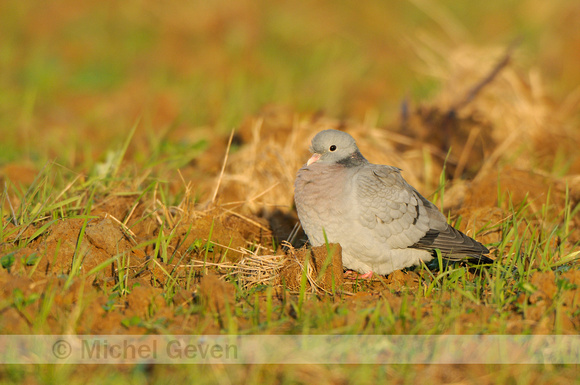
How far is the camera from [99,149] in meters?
7.39

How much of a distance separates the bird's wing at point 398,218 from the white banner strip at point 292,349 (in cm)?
108

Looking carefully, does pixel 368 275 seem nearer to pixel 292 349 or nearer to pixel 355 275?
pixel 355 275

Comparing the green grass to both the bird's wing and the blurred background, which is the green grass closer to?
the blurred background

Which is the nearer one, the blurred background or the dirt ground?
the dirt ground

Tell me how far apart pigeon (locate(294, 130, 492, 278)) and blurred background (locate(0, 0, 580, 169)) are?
11.6ft

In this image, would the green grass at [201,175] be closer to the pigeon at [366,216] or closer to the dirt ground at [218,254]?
the dirt ground at [218,254]

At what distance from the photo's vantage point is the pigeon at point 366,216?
12.9ft

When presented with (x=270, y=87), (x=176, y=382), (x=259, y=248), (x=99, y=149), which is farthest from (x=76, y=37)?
(x=176, y=382)

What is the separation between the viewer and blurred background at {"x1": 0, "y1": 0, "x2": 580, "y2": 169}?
839 cm

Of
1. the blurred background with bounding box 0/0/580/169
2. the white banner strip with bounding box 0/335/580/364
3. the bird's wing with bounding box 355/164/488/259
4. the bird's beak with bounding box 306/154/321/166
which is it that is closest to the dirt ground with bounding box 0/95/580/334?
the white banner strip with bounding box 0/335/580/364

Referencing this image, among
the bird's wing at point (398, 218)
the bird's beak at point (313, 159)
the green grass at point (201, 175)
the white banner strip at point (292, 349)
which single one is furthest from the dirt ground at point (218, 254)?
the bird's beak at point (313, 159)

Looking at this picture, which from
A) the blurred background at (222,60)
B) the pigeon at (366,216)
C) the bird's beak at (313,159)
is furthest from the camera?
the blurred background at (222,60)

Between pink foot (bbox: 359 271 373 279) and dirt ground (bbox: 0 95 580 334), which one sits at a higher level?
dirt ground (bbox: 0 95 580 334)

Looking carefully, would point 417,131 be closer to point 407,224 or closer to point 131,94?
point 407,224
